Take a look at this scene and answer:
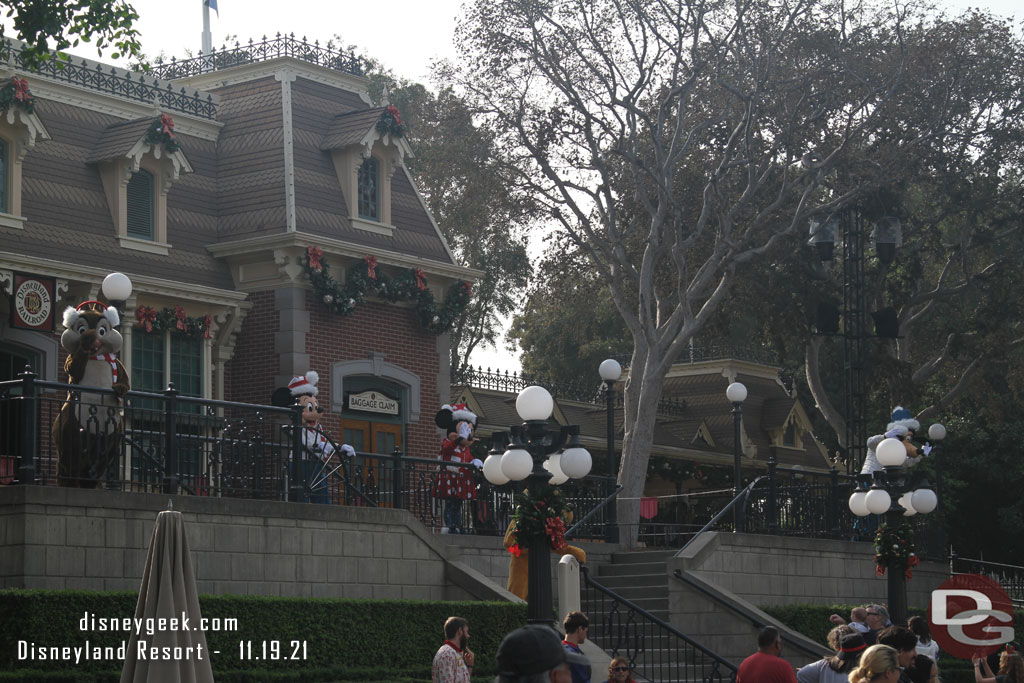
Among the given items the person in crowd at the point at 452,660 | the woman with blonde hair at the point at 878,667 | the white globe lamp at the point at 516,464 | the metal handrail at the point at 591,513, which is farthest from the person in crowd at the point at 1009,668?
the metal handrail at the point at 591,513

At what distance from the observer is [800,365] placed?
48375 mm

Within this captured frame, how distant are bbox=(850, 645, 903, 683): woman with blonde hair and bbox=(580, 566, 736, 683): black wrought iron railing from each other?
11.1 metres

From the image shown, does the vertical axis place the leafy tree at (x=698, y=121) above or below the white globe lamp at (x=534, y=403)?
above

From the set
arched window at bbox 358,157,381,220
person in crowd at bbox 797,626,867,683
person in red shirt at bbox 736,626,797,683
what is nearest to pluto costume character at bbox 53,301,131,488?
person in red shirt at bbox 736,626,797,683

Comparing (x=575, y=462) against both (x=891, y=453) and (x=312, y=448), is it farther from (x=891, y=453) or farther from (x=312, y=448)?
(x=891, y=453)

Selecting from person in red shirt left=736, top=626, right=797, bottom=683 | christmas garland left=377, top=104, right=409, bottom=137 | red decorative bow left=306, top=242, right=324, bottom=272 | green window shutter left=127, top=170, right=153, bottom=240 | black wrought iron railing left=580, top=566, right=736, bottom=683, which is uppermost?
christmas garland left=377, top=104, right=409, bottom=137

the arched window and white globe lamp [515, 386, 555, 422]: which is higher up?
the arched window

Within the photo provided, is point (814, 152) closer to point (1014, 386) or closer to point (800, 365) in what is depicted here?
point (1014, 386)

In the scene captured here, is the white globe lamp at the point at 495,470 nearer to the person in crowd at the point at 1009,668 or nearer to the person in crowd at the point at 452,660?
the person in crowd at the point at 452,660

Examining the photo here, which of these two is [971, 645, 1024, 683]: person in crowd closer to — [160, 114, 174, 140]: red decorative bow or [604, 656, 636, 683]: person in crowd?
[604, 656, 636, 683]: person in crowd

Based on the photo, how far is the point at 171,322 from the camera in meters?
25.3

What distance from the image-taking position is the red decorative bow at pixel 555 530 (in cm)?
1580

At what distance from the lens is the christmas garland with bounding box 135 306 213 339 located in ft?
81.8

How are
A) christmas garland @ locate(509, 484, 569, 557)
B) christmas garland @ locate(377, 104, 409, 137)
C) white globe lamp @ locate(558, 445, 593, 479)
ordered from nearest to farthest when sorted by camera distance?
christmas garland @ locate(509, 484, 569, 557), white globe lamp @ locate(558, 445, 593, 479), christmas garland @ locate(377, 104, 409, 137)
